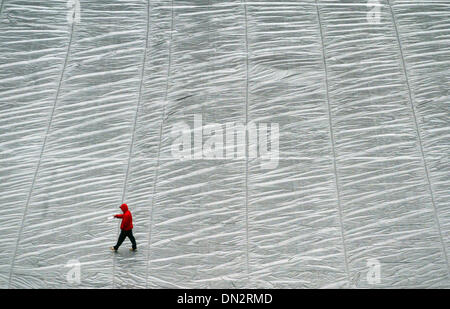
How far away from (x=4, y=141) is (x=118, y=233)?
4620mm

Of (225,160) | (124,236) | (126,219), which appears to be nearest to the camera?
(126,219)

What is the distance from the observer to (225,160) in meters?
13.0

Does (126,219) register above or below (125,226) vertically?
above

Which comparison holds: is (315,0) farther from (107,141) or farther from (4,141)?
(4,141)

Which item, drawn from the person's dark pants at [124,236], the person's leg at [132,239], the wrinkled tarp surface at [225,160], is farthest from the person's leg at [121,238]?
the wrinkled tarp surface at [225,160]

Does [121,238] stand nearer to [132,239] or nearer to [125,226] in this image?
[132,239]

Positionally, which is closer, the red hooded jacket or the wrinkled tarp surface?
the red hooded jacket

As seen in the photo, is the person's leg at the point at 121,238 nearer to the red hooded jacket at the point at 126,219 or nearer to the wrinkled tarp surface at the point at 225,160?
the red hooded jacket at the point at 126,219

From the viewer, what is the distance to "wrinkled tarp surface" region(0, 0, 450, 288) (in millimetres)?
11062

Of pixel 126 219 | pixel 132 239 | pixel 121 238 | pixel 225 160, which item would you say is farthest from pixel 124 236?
pixel 225 160

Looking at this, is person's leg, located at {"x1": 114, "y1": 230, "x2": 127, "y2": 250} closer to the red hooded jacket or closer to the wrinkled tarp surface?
the red hooded jacket

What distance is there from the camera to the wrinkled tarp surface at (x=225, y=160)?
11.1 meters

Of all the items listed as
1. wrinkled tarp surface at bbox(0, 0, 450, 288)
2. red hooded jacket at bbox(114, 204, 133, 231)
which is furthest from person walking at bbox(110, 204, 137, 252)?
wrinkled tarp surface at bbox(0, 0, 450, 288)

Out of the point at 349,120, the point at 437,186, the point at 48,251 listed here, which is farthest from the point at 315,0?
the point at 48,251
